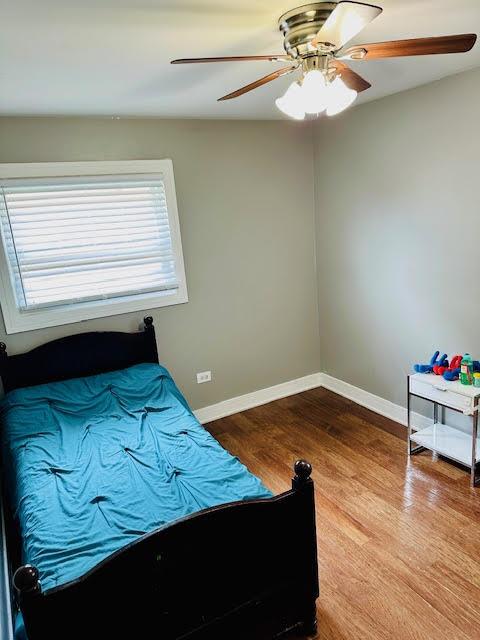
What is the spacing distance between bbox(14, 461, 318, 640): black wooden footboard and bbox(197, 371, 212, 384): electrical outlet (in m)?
2.07

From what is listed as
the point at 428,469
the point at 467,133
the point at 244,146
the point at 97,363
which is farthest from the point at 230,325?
the point at 467,133

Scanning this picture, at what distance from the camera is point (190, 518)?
Answer: 1479mm

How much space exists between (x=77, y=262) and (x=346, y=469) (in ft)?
7.77

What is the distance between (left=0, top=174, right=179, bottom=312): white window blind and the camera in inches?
113

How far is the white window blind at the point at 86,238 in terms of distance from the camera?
2881 millimetres

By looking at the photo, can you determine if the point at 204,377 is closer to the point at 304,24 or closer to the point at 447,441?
the point at 447,441

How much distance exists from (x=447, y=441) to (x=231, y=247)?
2174 mm

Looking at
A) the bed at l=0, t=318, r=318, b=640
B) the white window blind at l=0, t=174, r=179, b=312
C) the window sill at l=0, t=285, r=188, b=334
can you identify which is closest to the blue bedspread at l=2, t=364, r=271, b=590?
the bed at l=0, t=318, r=318, b=640

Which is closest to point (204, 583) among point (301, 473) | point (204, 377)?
point (301, 473)

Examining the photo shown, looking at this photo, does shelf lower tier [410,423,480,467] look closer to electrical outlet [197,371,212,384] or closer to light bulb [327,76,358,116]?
electrical outlet [197,371,212,384]

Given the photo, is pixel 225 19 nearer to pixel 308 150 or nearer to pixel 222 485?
pixel 222 485

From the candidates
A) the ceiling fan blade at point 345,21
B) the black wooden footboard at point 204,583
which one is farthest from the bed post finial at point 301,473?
the ceiling fan blade at point 345,21

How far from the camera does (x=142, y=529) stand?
173 centimetres

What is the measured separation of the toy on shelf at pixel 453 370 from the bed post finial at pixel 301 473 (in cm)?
153
